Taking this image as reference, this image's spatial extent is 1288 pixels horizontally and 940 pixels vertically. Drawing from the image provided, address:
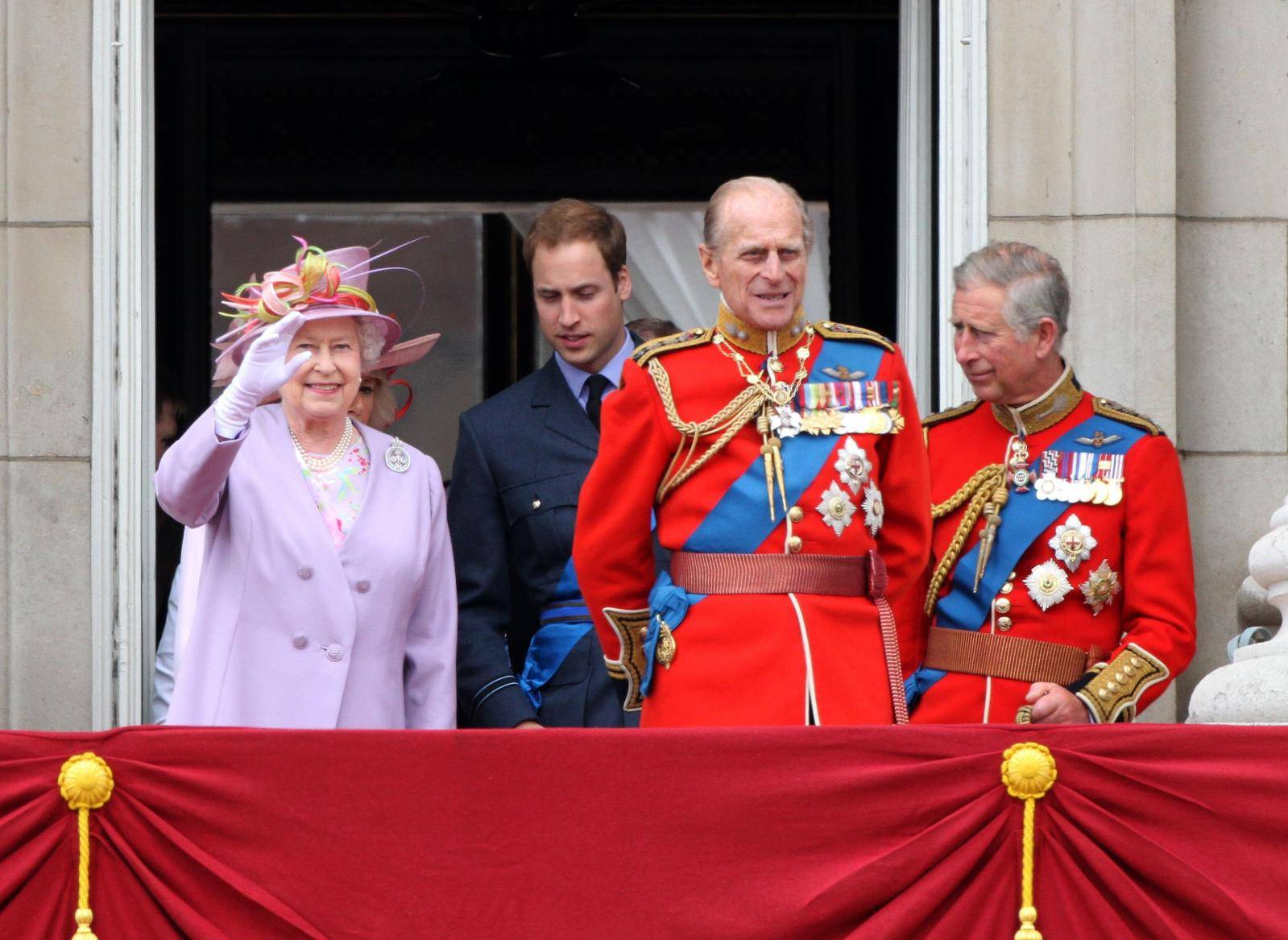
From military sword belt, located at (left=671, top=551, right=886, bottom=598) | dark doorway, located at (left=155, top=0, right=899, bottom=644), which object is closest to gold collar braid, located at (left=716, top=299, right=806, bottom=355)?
military sword belt, located at (left=671, top=551, right=886, bottom=598)

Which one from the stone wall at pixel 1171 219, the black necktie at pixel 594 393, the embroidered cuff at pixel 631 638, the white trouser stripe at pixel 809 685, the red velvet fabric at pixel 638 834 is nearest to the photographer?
the red velvet fabric at pixel 638 834

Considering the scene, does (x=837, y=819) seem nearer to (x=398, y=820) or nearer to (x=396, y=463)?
(x=398, y=820)

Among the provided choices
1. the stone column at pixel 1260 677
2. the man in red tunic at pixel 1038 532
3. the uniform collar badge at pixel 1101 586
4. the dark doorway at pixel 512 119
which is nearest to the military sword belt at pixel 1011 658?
the man in red tunic at pixel 1038 532

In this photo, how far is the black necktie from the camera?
5.23 metres

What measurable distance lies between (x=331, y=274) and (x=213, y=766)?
48.5 inches

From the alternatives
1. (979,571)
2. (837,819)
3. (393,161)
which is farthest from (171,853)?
(393,161)

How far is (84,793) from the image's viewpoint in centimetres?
378

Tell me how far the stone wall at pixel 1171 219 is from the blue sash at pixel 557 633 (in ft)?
5.27

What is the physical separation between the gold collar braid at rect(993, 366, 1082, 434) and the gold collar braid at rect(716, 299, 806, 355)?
68 cm

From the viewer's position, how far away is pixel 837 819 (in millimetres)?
3805

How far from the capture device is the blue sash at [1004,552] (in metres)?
4.73

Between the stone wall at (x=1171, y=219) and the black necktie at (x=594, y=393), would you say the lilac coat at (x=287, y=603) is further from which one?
the stone wall at (x=1171, y=219)

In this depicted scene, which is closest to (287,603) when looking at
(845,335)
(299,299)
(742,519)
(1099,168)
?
(299,299)

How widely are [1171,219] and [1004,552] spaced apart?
161 centimetres
